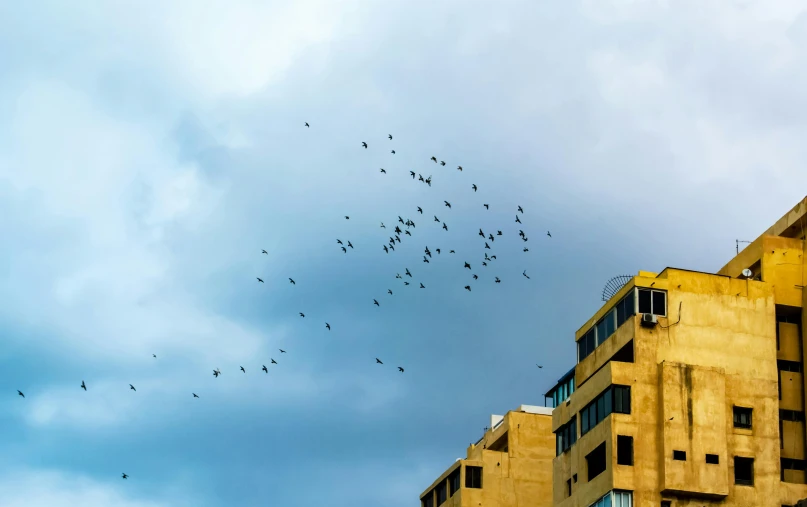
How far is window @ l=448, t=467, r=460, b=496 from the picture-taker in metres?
104

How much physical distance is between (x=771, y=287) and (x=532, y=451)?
2594cm

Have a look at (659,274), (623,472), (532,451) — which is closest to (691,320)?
(659,274)

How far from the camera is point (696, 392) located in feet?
260

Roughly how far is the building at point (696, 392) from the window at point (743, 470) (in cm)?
5

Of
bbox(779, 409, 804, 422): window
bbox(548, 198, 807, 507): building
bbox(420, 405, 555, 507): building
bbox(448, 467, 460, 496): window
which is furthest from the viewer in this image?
bbox(448, 467, 460, 496): window

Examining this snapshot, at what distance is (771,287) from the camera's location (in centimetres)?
8338

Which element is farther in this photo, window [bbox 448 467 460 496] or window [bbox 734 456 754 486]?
window [bbox 448 467 460 496]

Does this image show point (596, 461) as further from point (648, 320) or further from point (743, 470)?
point (648, 320)

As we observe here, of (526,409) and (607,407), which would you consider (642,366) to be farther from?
(526,409)

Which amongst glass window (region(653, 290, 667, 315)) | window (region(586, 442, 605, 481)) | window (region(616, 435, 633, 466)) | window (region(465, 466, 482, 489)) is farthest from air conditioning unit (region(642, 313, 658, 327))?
window (region(465, 466, 482, 489))

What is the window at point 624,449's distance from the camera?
258 feet

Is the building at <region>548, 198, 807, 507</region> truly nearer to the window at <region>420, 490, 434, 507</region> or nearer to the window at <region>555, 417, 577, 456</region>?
the window at <region>555, 417, 577, 456</region>

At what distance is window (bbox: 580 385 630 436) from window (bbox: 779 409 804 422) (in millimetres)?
9839

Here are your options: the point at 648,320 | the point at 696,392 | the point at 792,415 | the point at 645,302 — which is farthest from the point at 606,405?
the point at 792,415
